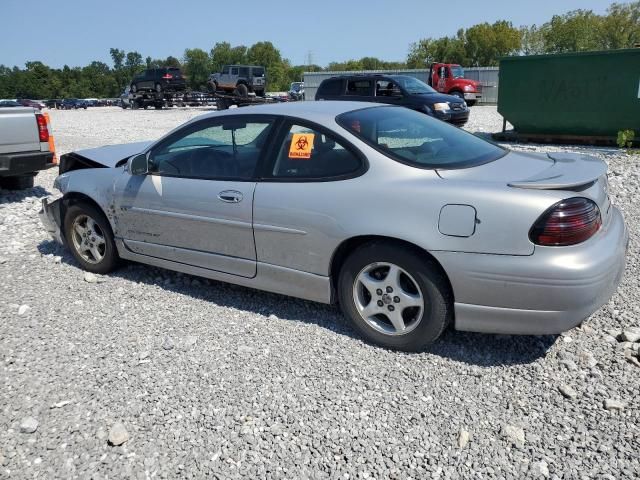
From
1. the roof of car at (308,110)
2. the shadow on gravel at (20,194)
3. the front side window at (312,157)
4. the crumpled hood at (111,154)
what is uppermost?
the roof of car at (308,110)

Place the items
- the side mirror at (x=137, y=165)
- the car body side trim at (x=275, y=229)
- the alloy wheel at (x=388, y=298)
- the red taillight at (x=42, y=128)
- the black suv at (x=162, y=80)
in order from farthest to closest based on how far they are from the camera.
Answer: the black suv at (x=162, y=80), the red taillight at (x=42, y=128), the side mirror at (x=137, y=165), the car body side trim at (x=275, y=229), the alloy wheel at (x=388, y=298)

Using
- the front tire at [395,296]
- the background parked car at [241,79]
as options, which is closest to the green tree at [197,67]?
the background parked car at [241,79]

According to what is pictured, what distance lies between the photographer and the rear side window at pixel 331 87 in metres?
14.5

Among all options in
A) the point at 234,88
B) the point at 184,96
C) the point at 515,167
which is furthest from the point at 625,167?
the point at 184,96

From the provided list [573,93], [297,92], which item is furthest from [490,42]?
[573,93]

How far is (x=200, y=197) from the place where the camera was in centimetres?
Answer: 384

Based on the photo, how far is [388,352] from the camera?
129 inches

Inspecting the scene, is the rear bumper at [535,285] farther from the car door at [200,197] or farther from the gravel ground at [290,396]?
the car door at [200,197]

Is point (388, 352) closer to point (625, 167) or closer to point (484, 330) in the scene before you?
point (484, 330)

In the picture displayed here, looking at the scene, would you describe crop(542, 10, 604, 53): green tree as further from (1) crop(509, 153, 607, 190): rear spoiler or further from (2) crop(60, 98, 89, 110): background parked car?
(1) crop(509, 153, 607, 190): rear spoiler

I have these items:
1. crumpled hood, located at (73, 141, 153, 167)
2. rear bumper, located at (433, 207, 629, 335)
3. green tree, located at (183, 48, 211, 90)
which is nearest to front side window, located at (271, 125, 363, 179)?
rear bumper, located at (433, 207, 629, 335)

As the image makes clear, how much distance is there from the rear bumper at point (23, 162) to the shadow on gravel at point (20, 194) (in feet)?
2.65

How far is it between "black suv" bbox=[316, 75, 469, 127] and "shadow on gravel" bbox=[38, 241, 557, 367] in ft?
34.2

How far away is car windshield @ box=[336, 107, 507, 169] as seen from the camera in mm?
3283
